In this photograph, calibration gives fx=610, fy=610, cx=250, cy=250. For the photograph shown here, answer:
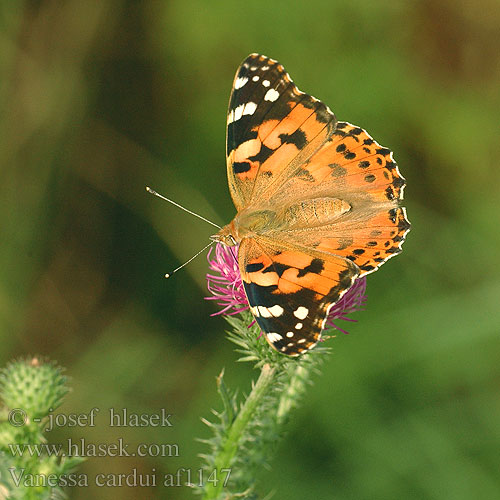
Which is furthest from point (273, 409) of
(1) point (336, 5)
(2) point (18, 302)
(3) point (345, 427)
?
(1) point (336, 5)

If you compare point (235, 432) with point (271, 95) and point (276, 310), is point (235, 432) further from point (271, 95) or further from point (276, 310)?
point (271, 95)

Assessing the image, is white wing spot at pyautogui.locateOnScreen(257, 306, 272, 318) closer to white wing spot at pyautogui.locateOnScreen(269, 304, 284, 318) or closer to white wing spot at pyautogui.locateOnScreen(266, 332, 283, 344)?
white wing spot at pyautogui.locateOnScreen(269, 304, 284, 318)

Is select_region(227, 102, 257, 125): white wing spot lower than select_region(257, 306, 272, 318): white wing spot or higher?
higher

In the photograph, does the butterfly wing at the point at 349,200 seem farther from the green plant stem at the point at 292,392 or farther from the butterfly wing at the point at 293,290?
the green plant stem at the point at 292,392

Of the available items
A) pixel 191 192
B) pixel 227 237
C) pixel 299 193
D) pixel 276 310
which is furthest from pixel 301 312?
pixel 191 192

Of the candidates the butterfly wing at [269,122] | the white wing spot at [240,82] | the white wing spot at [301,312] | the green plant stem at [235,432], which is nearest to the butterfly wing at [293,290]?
the white wing spot at [301,312]

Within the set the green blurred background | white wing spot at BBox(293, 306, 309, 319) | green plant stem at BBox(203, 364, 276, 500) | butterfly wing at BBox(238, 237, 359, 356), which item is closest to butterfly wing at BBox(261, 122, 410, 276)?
butterfly wing at BBox(238, 237, 359, 356)

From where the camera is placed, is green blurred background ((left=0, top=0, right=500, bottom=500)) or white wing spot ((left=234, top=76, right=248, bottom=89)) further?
green blurred background ((left=0, top=0, right=500, bottom=500))
